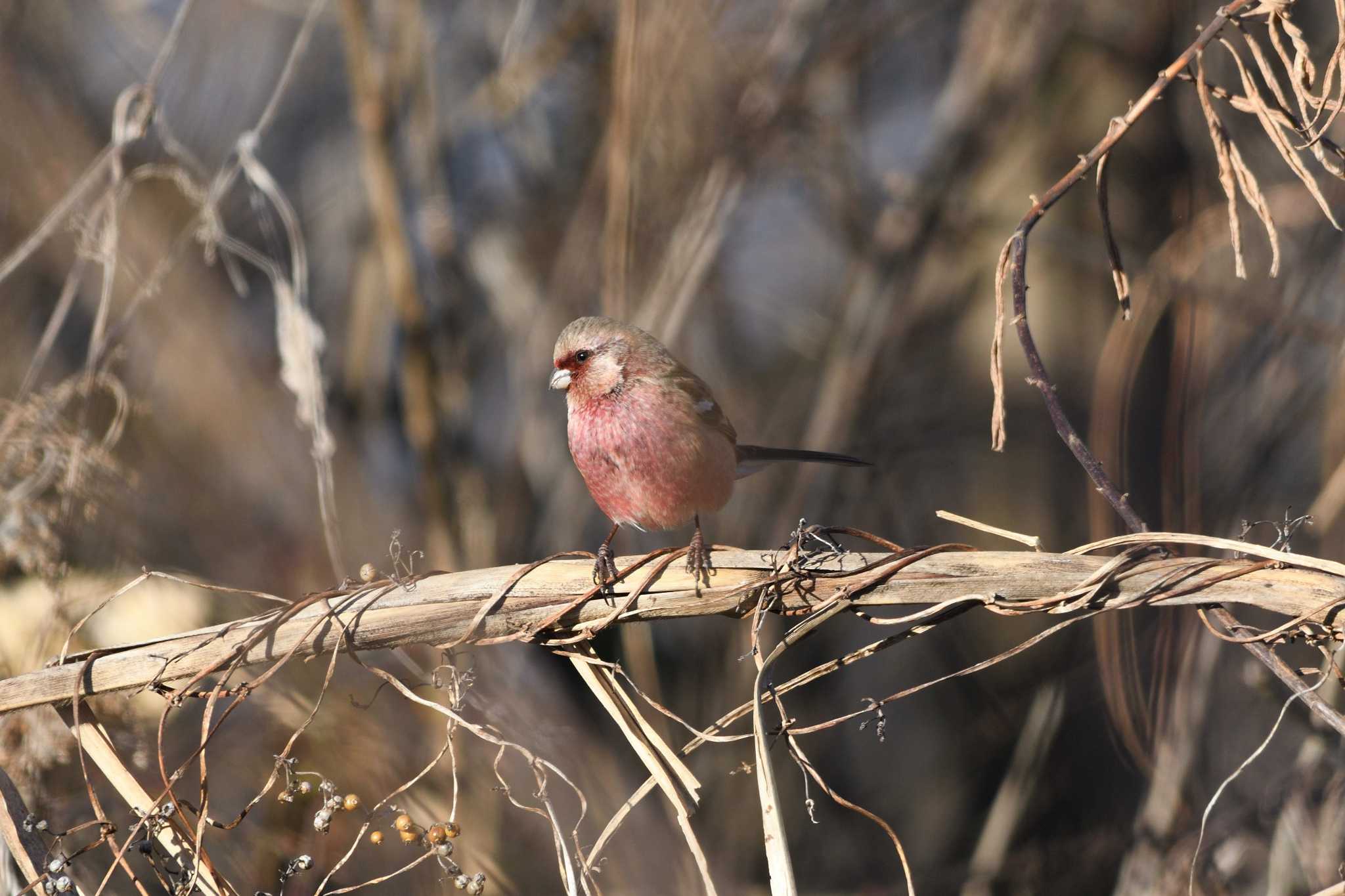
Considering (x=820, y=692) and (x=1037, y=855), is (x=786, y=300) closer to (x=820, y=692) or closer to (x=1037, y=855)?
(x=820, y=692)

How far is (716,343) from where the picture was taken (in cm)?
500

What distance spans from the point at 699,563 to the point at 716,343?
3.45 metres

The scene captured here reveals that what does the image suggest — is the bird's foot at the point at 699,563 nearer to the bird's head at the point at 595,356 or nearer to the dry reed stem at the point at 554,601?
the dry reed stem at the point at 554,601

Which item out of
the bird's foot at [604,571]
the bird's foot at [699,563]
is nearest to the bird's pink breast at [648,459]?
the bird's foot at [604,571]

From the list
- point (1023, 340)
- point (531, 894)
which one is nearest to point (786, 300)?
point (531, 894)

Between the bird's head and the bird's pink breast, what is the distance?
59 mm

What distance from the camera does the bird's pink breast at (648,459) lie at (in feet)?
8.50

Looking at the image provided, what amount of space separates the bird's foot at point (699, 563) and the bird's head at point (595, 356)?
1165 mm

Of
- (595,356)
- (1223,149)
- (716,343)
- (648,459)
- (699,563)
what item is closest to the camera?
(699,563)

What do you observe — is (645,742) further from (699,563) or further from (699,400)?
(699,400)

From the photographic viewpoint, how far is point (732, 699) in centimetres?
464

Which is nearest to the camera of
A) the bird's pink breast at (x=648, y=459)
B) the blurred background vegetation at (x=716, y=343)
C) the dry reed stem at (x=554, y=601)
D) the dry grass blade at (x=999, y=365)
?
the dry reed stem at (x=554, y=601)

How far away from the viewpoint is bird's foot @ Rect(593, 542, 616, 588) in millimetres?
1601

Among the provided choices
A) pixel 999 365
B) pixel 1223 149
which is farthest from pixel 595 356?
pixel 1223 149
